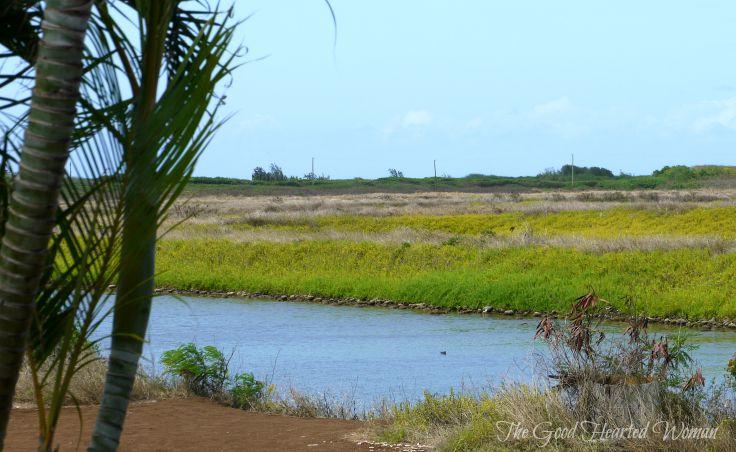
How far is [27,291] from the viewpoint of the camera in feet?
8.14

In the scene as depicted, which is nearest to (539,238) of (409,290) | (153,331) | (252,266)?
(409,290)

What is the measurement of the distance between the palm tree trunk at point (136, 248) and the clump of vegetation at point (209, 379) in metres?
6.48

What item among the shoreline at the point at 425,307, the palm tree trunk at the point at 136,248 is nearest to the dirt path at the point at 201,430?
the palm tree trunk at the point at 136,248

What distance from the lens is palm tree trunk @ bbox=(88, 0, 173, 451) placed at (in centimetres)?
274

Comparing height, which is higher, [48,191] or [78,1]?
[78,1]

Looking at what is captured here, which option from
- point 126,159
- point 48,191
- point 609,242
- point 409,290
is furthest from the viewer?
point 609,242

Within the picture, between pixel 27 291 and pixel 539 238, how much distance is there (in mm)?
26214

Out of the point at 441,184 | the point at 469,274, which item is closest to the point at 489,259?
the point at 469,274

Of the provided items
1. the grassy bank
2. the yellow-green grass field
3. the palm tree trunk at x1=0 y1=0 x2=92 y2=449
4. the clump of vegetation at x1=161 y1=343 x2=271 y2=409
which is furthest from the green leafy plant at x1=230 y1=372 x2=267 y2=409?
the grassy bank

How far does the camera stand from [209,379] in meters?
9.96

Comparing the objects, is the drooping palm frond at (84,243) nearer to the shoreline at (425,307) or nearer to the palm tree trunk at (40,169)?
the palm tree trunk at (40,169)

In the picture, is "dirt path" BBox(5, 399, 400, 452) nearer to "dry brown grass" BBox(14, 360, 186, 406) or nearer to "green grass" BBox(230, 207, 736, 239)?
"dry brown grass" BBox(14, 360, 186, 406)

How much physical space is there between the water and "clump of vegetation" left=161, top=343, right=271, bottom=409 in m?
1.22

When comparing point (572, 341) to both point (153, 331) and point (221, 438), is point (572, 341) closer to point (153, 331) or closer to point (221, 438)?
point (221, 438)
